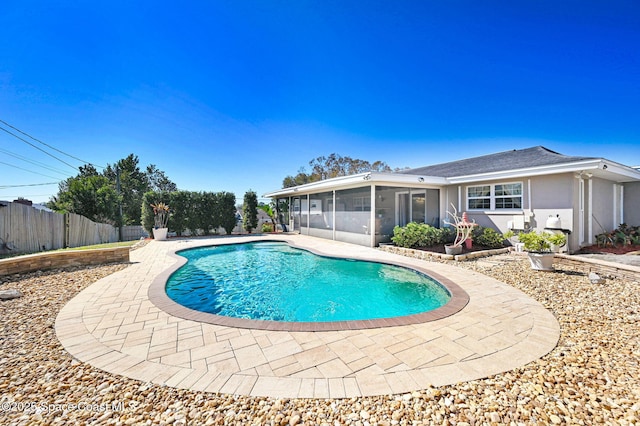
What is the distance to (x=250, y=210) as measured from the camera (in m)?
18.9

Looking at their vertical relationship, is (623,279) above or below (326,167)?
below

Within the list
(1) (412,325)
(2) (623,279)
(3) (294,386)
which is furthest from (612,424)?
(2) (623,279)

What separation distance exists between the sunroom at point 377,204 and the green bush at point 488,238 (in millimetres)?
1987

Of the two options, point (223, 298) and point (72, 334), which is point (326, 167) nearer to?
point (223, 298)

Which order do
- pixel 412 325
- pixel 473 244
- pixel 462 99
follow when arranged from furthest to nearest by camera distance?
1. pixel 462 99
2. pixel 473 244
3. pixel 412 325

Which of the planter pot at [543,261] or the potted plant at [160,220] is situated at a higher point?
the potted plant at [160,220]

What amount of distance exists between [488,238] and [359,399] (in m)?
9.88

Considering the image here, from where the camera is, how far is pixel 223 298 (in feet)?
19.8

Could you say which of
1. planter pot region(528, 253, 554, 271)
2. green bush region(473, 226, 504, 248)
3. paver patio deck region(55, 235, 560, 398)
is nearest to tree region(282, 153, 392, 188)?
green bush region(473, 226, 504, 248)

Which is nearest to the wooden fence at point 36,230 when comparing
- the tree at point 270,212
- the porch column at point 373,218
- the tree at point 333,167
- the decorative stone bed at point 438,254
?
the tree at point 270,212

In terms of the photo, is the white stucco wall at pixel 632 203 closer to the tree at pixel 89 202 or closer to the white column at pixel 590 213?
the white column at pixel 590 213

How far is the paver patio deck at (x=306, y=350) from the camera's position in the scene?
2.45 metres

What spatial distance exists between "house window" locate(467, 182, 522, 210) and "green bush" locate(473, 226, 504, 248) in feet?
3.68

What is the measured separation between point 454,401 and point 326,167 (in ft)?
117
